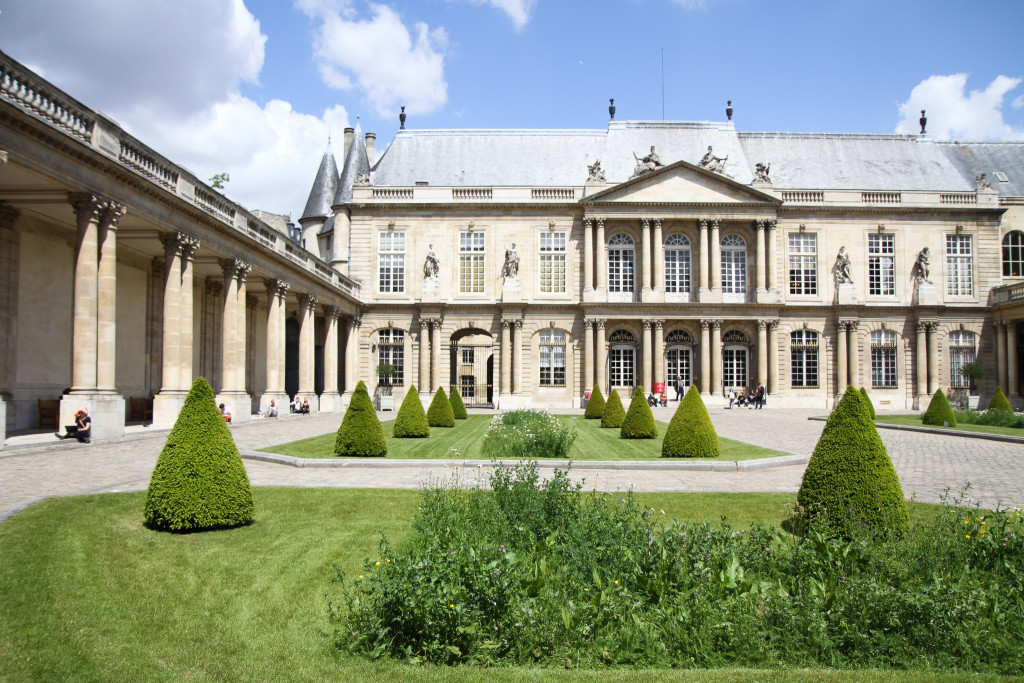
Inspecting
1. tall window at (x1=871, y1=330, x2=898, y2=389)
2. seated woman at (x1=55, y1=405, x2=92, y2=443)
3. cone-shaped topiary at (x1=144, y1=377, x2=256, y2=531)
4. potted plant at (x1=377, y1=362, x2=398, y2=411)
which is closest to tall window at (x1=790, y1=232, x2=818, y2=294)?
tall window at (x1=871, y1=330, x2=898, y2=389)

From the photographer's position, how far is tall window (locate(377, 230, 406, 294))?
41.9 metres

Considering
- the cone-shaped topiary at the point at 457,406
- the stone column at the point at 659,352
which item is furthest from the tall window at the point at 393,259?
the stone column at the point at 659,352

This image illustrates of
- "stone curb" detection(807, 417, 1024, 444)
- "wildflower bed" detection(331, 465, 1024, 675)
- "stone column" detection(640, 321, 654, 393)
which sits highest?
"stone column" detection(640, 321, 654, 393)

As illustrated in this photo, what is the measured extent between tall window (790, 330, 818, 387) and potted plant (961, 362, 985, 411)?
8309 millimetres

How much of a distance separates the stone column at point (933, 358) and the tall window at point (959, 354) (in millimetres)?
1125

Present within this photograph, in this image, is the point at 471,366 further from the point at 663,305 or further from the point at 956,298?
the point at 956,298

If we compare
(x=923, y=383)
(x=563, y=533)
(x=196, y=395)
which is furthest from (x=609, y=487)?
(x=923, y=383)

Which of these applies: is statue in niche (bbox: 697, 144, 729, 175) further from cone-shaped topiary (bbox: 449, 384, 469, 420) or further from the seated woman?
the seated woman

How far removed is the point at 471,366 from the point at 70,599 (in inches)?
1618

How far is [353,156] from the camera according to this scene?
46250mm

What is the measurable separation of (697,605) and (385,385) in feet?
124

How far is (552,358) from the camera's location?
41.5 m

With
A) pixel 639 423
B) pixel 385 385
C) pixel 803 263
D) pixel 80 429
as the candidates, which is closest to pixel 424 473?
pixel 639 423

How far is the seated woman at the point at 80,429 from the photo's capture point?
16109 mm
